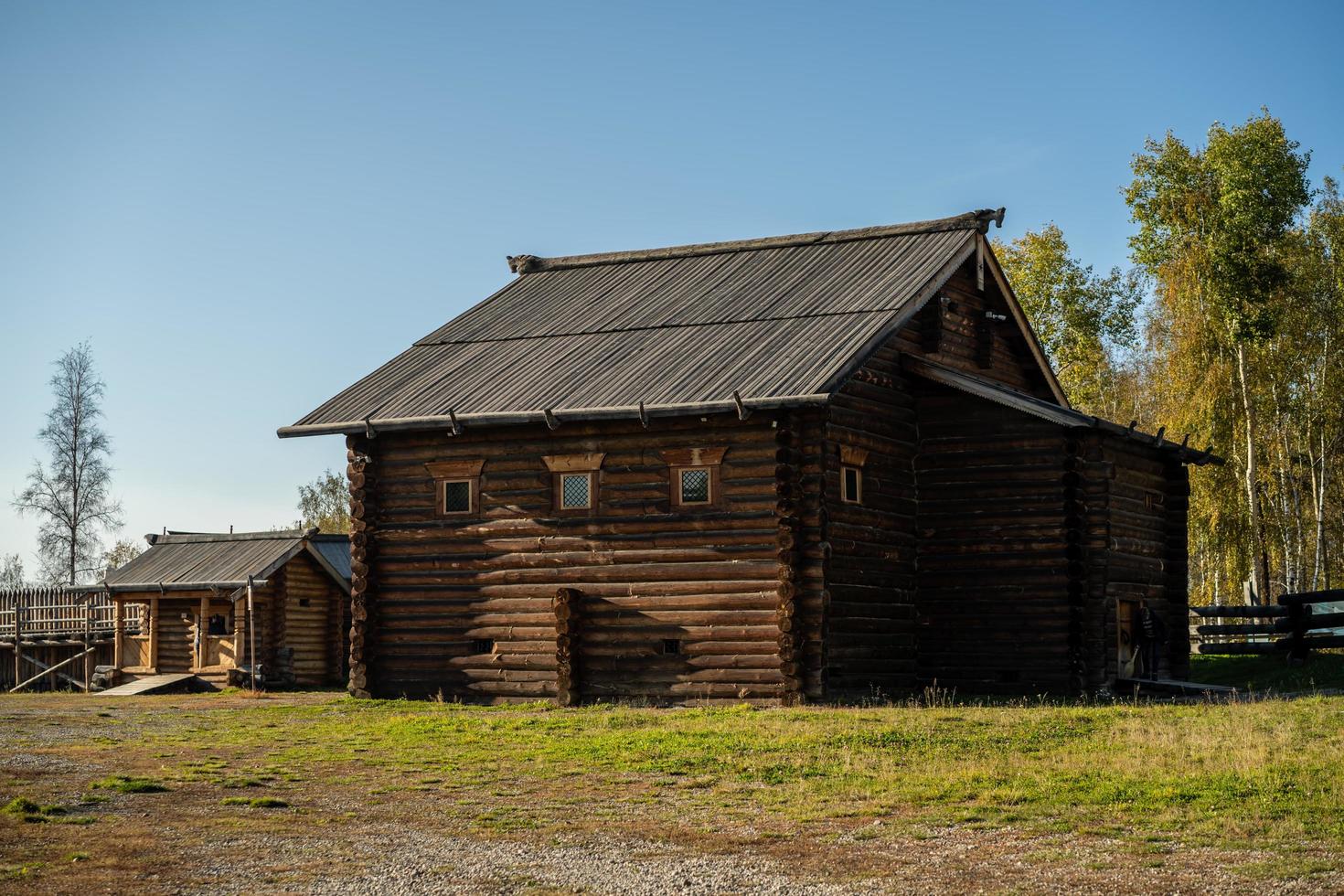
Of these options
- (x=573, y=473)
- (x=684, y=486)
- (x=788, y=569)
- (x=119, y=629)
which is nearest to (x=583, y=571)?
(x=573, y=473)

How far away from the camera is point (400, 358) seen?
31.2 metres

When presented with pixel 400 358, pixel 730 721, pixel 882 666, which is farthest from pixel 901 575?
pixel 400 358

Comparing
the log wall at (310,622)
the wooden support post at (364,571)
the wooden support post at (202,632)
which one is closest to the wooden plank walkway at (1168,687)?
the wooden support post at (364,571)

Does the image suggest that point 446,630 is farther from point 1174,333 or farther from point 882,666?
point 1174,333

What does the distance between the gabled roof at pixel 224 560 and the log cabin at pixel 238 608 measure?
38 mm

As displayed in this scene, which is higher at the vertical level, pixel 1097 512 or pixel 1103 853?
pixel 1097 512

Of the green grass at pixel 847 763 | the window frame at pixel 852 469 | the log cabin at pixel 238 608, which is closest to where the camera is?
the green grass at pixel 847 763

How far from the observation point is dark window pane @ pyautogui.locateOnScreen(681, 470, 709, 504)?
2545cm

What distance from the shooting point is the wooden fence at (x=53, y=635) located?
41844 mm

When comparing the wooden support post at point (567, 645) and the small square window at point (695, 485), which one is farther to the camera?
the wooden support post at point (567, 645)

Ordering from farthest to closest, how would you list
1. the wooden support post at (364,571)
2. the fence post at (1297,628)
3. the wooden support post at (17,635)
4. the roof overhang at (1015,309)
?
the wooden support post at (17,635) → the roof overhang at (1015,309) → the fence post at (1297,628) → the wooden support post at (364,571)

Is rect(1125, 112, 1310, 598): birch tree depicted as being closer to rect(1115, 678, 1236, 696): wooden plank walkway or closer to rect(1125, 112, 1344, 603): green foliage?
rect(1125, 112, 1344, 603): green foliage

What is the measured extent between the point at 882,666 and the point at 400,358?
38.2 ft

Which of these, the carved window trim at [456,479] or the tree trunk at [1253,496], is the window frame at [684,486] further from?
the tree trunk at [1253,496]
